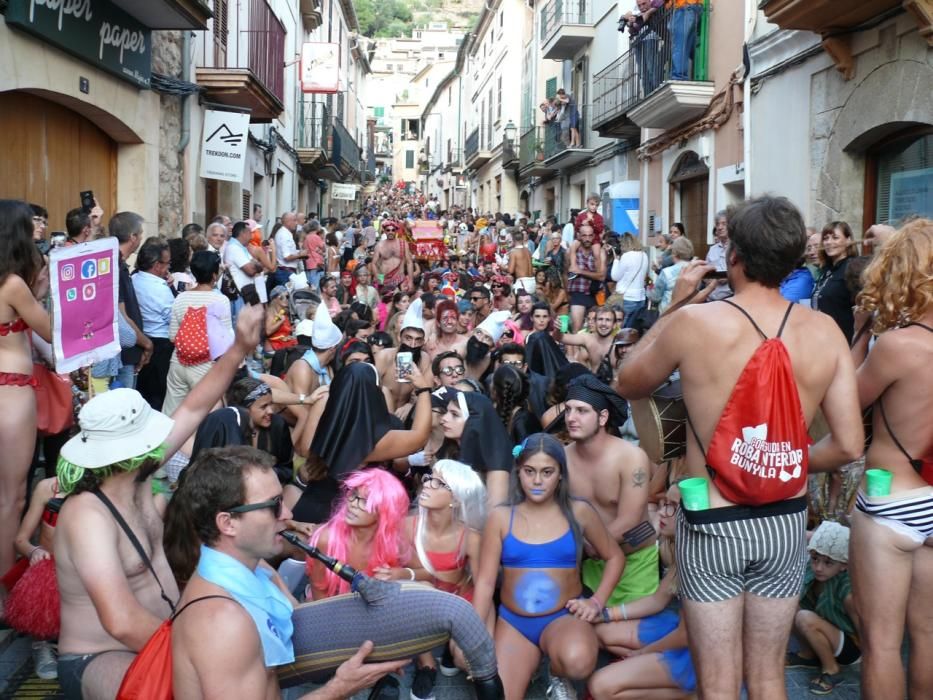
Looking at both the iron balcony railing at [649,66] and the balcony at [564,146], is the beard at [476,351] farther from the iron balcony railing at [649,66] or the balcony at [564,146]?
the balcony at [564,146]

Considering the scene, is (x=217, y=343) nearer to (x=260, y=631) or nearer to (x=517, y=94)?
(x=260, y=631)

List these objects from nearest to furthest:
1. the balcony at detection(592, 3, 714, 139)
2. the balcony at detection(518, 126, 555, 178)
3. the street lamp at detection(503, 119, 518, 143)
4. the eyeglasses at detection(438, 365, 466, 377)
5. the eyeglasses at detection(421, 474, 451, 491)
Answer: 1. the eyeglasses at detection(421, 474, 451, 491)
2. the eyeglasses at detection(438, 365, 466, 377)
3. the balcony at detection(592, 3, 714, 139)
4. the balcony at detection(518, 126, 555, 178)
5. the street lamp at detection(503, 119, 518, 143)

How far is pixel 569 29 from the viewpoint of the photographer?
21.2m

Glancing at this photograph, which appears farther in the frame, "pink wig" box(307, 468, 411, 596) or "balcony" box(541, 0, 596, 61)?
"balcony" box(541, 0, 596, 61)

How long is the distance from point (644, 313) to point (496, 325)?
1.92 meters

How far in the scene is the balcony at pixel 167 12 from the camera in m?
9.62

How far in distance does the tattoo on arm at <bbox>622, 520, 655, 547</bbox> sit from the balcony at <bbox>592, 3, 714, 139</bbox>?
1005 cm

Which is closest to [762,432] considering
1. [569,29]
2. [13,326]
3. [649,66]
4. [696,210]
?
[13,326]

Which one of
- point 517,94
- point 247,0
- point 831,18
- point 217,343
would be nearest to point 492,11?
point 517,94

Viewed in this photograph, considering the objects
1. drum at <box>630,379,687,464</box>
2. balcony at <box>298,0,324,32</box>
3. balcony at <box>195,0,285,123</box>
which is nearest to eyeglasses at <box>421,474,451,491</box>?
drum at <box>630,379,687,464</box>

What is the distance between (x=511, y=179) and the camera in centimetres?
3512

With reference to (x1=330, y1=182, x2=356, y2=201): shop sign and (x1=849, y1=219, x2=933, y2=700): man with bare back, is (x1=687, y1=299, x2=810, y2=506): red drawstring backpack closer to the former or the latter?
(x1=849, y1=219, x2=933, y2=700): man with bare back

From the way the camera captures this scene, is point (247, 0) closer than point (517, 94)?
Yes

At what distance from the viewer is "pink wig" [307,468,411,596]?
4301 mm
